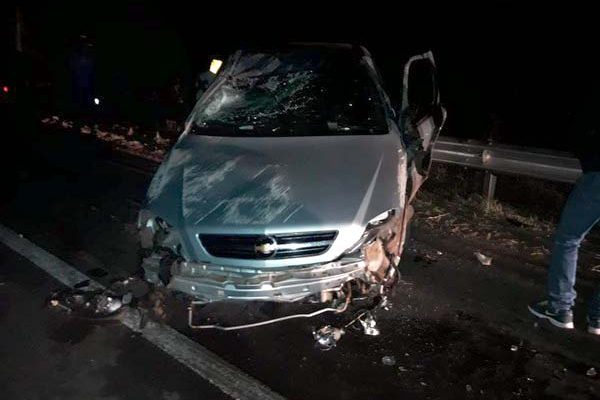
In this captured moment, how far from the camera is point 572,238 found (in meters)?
3.79

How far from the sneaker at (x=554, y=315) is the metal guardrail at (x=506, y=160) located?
5.83 feet

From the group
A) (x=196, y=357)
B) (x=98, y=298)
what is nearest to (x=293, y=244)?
(x=196, y=357)

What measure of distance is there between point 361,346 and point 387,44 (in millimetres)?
12663

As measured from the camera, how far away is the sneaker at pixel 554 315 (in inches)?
151

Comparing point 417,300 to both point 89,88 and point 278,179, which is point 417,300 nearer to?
point 278,179

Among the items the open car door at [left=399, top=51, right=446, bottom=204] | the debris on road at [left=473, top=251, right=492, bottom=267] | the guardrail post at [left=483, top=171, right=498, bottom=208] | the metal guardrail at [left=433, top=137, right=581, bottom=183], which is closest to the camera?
the open car door at [left=399, top=51, right=446, bottom=204]

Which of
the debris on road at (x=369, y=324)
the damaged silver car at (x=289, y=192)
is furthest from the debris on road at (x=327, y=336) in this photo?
the damaged silver car at (x=289, y=192)

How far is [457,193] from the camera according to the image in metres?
6.76

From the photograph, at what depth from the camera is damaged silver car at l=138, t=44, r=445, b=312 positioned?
3396 millimetres

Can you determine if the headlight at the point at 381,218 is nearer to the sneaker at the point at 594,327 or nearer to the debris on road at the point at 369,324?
the debris on road at the point at 369,324

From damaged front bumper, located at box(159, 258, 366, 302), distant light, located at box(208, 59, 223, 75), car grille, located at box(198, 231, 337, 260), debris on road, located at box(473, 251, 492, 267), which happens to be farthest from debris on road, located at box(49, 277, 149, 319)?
debris on road, located at box(473, 251, 492, 267)

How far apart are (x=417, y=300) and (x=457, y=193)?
2788 mm

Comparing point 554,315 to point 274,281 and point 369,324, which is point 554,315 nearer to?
point 369,324

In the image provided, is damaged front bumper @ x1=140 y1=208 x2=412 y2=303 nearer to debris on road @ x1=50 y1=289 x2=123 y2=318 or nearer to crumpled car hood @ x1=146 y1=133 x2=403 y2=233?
crumpled car hood @ x1=146 y1=133 x2=403 y2=233
